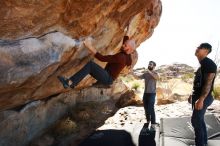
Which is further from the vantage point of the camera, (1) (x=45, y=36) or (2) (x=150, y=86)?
(2) (x=150, y=86)

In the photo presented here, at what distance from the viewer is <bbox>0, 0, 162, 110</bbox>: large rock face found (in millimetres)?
6211

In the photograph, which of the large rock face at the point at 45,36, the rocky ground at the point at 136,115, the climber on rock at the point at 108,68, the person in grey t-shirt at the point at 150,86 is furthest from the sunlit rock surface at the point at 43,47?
the rocky ground at the point at 136,115

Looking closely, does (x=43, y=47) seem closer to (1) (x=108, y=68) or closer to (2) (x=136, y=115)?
(1) (x=108, y=68)

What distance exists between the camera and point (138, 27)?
39.0 feet

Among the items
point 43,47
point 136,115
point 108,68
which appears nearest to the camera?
point 43,47

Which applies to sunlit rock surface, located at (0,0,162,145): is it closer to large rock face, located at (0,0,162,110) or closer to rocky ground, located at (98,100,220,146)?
large rock face, located at (0,0,162,110)

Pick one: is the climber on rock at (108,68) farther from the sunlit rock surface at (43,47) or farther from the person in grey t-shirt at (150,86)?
the person in grey t-shirt at (150,86)

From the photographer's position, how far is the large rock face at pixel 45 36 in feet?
20.4

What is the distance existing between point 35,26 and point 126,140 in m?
4.02

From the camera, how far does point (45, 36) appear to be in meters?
6.89

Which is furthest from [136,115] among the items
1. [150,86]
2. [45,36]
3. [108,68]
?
[45,36]

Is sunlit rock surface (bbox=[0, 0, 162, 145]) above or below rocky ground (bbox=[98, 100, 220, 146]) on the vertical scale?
above

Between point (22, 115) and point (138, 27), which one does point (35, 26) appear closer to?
point (22, 115)

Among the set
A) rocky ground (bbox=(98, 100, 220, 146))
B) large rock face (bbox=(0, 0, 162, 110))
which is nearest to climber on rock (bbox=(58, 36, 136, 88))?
large rock face (bbox=(0, 0, 162, 110))
